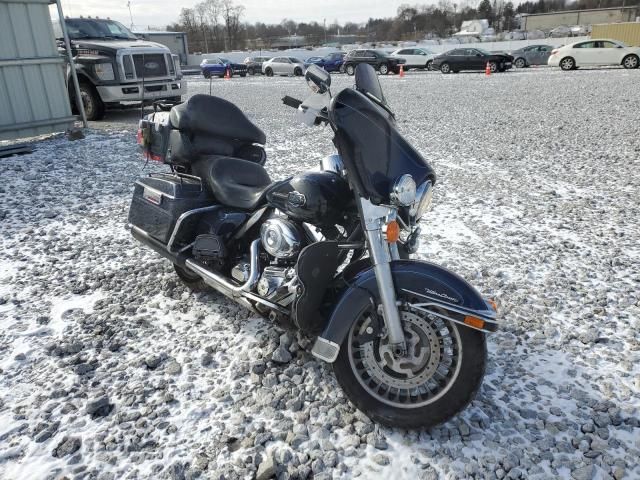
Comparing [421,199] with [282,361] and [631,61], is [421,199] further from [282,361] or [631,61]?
[631,61]

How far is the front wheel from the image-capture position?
2236 millimetres

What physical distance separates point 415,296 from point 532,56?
2990 centimetres

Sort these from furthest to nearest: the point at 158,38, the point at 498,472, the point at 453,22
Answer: the point at 453,22, the point at 158,38, the point at 498,472

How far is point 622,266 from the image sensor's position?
13.0 feet

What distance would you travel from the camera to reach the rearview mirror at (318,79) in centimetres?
218

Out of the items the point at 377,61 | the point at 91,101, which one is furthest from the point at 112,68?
the point at 377,61

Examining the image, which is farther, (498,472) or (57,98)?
(57,98)

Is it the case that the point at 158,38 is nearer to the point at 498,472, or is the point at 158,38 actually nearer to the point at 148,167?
the point at 148,167

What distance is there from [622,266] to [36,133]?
949 centimetres

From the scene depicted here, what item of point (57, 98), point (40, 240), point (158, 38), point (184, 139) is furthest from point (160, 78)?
point (158, 38)

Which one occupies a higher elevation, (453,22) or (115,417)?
(453,22)

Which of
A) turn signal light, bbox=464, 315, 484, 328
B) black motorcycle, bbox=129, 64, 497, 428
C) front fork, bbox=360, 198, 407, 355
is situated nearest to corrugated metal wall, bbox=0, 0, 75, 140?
black motorcycle, bbox=129, 64, 497, 428

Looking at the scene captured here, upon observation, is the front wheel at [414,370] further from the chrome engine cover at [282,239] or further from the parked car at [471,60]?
the parked car at [471,60]

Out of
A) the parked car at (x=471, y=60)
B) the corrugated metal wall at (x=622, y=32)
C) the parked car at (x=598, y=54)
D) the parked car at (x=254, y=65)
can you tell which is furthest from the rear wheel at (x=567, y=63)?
the corrugated metal wall at (x=622, y=32)
